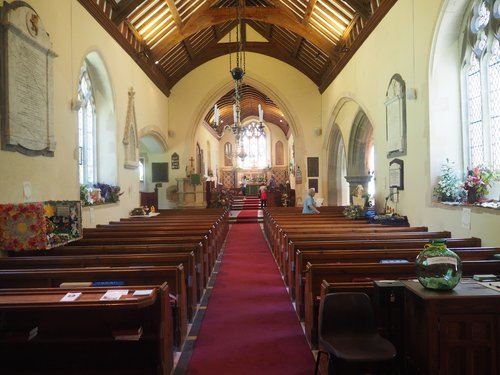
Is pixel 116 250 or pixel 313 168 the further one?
pixel 313 168

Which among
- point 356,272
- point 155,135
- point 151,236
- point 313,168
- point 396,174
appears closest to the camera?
point 356,272

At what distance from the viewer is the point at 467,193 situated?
509cm

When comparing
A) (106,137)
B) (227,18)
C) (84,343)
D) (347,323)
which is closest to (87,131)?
(106,137)

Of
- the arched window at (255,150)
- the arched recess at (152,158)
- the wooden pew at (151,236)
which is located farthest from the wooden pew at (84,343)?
the arched window at (255,150)

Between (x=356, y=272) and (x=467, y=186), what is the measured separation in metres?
2.43

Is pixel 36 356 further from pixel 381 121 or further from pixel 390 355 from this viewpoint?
pixel 381 121

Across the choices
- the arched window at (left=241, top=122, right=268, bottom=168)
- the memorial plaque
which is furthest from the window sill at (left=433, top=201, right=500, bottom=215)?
the arched window at (left=241, top=122, right=268, bottom=168)

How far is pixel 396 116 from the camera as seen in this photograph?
278 inches

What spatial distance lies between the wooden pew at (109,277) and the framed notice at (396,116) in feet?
15.7

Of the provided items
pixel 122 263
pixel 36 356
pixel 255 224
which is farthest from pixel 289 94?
pixel 36 356

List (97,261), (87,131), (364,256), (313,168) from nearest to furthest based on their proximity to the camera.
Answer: (97,261), (364,256), (87,131), (313,168)

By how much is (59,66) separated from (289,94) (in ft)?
30.0

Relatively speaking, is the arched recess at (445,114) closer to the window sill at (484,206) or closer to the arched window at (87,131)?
the window sill at (484,206)

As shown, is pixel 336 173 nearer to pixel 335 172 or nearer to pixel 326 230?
pixel 335 172
